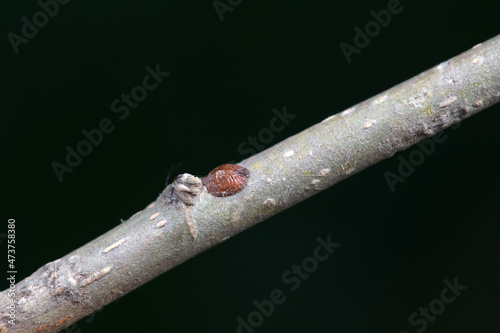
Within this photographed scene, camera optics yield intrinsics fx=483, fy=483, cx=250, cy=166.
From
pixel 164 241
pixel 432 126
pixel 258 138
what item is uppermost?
pixel 258 138

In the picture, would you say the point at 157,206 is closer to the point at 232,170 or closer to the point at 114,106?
the point at 232,170

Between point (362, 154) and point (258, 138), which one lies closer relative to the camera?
point (362, 154)

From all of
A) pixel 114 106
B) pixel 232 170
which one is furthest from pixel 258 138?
pixel 232 170

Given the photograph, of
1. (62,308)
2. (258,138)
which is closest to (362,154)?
(62,308)

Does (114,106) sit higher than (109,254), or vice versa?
(114,106)
